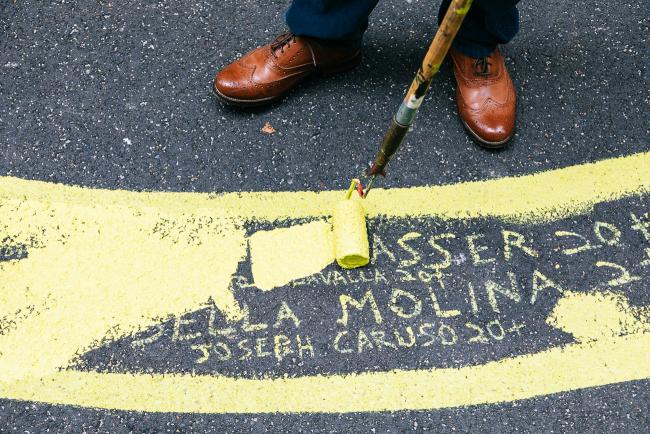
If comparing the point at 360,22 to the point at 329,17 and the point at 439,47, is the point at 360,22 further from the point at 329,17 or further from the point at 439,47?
the point at 439,47

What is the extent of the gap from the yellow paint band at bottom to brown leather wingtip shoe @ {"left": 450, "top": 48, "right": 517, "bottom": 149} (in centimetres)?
83

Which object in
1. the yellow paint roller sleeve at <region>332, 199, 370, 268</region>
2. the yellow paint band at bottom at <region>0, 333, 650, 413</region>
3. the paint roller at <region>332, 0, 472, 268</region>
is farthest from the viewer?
the yellow paint roller sleeve at <region>332, 199, 370, 268</region>

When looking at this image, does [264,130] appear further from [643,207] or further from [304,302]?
[643,207]

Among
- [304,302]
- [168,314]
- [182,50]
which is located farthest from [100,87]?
[304,302]

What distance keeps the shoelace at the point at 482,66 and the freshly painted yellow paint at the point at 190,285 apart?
430mm

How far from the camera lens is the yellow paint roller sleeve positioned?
6.41 feet

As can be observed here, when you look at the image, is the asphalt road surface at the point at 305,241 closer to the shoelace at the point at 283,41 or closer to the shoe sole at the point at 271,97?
the shoe sole at the point at 271,97

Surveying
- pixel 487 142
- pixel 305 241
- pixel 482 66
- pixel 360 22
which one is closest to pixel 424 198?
pixel 487 142

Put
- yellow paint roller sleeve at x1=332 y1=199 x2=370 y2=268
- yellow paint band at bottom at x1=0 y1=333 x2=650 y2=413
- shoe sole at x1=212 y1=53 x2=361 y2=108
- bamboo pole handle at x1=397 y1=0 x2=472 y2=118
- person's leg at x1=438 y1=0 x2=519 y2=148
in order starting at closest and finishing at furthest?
bamboo pole handle at x1=397 y1=0 x2=472 y2=118, yellow paint band at bottom at x1=0 y1=333 x2=650 y2=413, yellow paint roller sleeve at x1=332 y1=199 x2=370 y2=268, person's leg at x1=438 y1=0 x2=519 y2=148, shoe sole at x1=212 y1=53 x2=361 y2=108

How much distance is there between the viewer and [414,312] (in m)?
1.96

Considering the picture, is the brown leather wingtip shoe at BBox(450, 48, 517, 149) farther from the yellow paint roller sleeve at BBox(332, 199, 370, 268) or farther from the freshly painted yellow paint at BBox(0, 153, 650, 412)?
the yellow paint roller sleeve at BBox(332, 199, 370, 268)

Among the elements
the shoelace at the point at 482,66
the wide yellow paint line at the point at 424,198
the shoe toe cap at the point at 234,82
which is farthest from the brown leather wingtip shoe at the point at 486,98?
the shoe toe cap at the point at 234,82

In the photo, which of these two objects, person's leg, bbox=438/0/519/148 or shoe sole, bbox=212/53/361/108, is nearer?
person's leg, bbox=438/0/519/148

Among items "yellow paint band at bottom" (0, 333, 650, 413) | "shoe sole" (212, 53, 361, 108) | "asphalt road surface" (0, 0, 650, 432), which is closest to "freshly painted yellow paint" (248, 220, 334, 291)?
"asphalt road surface" (0, 0, 650, 432)
